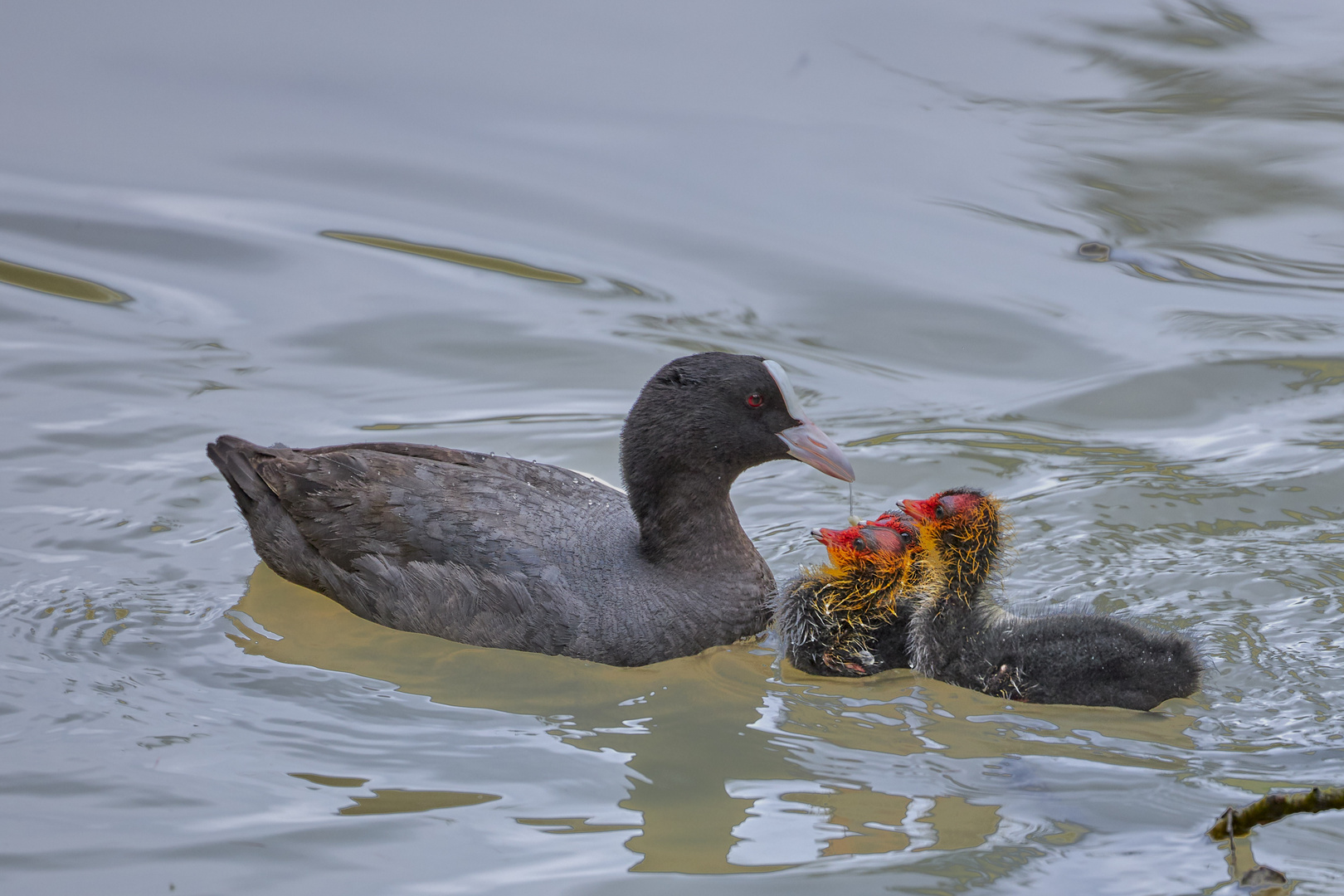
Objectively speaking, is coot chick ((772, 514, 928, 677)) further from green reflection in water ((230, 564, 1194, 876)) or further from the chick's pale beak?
the chick's pale beak

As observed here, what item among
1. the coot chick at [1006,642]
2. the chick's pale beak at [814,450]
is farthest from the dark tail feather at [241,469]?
A: the coot chick at [1006,642]

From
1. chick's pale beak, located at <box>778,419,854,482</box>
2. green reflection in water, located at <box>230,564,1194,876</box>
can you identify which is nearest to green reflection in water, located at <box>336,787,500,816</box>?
green reflection in water, located at <box>230,564,1194,876</box>

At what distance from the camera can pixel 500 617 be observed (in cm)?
557

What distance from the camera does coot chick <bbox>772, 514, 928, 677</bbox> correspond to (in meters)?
5.40

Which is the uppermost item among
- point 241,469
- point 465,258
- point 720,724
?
point 465,258

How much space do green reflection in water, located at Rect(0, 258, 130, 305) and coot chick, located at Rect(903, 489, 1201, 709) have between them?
554 centimetres

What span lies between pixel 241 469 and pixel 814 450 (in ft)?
7.90

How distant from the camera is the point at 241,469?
20.7 feet

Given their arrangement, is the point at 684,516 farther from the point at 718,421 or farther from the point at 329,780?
the point at 329,780

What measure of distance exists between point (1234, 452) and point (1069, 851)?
3.52 m

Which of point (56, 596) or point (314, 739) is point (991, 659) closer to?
point (314, 739)

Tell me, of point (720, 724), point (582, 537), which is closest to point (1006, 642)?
point (720, 724)

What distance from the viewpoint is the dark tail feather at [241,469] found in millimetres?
6242

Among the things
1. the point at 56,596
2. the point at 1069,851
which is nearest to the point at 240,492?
the point at 56,596
